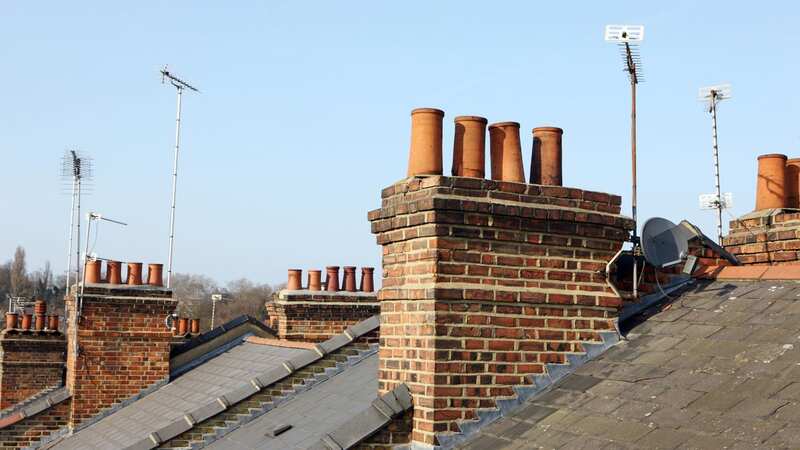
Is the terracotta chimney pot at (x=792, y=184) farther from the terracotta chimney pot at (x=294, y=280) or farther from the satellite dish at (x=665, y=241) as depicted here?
the terracotta chimney pot at (x=294, y=280)

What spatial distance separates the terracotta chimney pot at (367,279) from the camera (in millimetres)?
20859

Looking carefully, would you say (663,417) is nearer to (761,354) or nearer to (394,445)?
(761,354)

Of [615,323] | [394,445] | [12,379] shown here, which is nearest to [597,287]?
[615,323]

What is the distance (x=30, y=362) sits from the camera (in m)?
22.9

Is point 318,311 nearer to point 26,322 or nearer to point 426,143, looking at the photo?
point 26,322

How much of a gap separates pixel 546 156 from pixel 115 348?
499 inches

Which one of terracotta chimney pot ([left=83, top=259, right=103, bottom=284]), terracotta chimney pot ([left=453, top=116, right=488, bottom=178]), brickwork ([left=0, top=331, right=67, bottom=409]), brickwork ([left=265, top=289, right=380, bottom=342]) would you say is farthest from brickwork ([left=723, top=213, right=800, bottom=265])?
brickwork ([left=0, top=331, right=67, bottom=409])

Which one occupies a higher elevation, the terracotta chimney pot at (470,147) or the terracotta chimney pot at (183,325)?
the terracotta chimney pot at (470,147)

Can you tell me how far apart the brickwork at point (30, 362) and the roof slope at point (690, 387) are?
19.0m

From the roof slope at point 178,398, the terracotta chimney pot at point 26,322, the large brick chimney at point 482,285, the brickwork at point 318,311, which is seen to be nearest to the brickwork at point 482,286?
the large brick chimney at point 482,285

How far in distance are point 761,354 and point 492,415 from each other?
5.97ft

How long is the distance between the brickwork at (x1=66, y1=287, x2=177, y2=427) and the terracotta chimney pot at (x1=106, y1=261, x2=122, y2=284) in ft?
0.81

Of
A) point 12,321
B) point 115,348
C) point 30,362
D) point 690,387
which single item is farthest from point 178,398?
point 690,387

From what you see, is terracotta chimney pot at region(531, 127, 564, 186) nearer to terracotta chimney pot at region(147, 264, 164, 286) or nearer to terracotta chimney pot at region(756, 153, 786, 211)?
terracotta chimney pot at region(756, 153, 786, 211)
